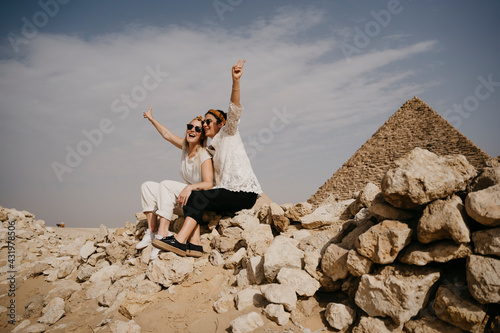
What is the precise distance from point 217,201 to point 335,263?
162 cm

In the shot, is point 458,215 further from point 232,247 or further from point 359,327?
point 232,247

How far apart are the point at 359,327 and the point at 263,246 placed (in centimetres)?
128

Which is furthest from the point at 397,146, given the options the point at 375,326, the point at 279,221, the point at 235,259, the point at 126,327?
the point at 126,327

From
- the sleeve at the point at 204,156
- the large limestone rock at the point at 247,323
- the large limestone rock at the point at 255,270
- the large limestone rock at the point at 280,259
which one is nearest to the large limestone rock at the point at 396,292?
the large limestone rock at the point at 280,259

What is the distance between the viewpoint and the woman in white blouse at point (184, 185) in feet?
11.4

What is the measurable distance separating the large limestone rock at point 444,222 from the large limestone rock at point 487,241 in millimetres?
85

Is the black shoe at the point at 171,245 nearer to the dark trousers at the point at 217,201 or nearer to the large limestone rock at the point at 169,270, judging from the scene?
the large limestone rock at the point at 169,270

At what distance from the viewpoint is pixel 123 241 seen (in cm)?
422

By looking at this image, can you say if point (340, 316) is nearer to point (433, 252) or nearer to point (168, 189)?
point (433, 252)

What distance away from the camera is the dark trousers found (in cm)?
334

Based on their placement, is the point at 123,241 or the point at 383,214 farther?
the point at 123,241

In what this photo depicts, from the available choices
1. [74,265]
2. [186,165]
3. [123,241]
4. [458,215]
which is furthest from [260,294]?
[74,265]

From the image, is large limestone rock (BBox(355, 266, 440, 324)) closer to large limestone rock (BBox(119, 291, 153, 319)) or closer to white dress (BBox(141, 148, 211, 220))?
large limestone rock (BBox(119, 291, 153, 319))

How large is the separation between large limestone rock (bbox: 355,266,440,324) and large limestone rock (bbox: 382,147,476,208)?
1.66 ft
